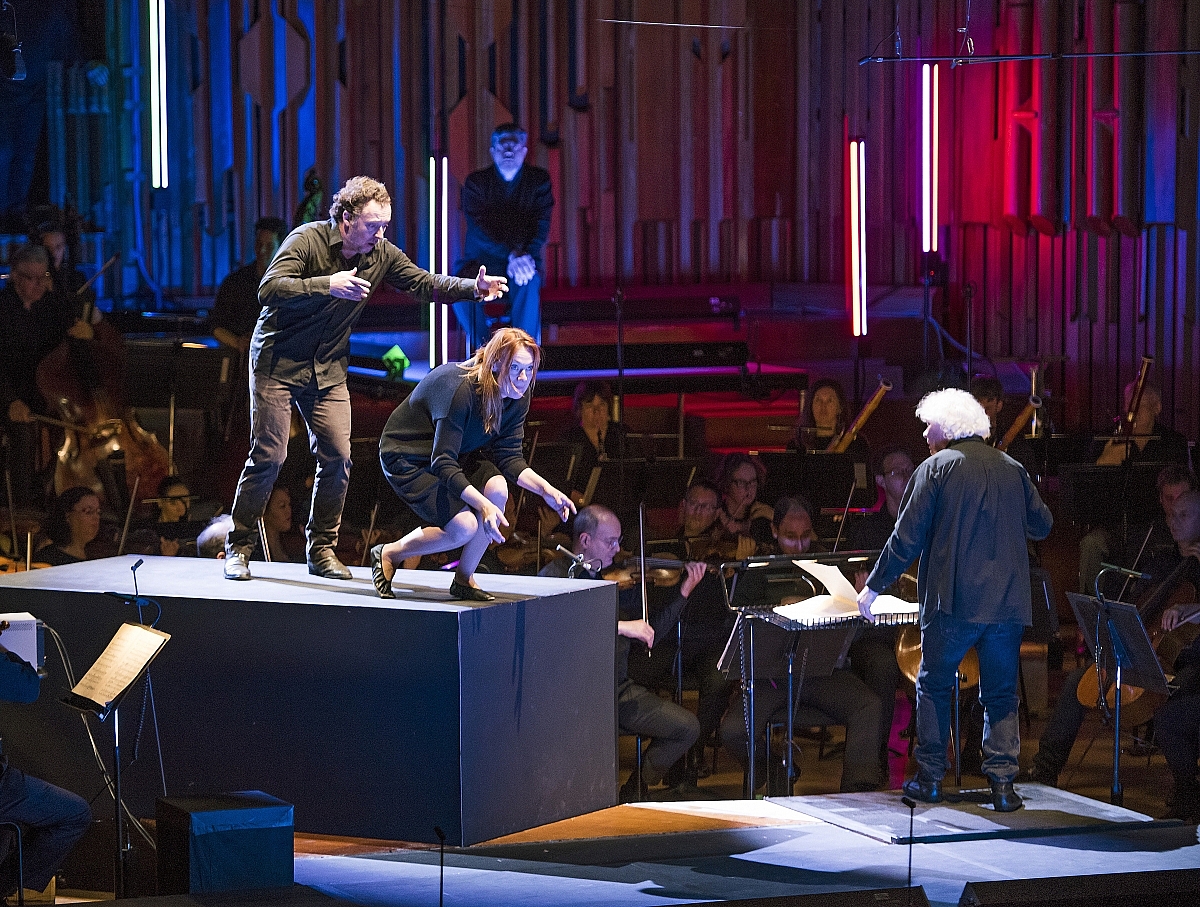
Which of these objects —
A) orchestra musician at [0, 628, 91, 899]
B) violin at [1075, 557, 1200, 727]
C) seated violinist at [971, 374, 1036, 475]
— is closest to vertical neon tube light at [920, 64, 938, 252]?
seated violinist at [971, 374, 1036, 475]

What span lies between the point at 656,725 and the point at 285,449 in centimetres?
157

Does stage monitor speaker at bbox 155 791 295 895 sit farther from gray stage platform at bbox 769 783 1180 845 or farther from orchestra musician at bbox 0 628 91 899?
gray stage platform at bbox 769 783 1180 845

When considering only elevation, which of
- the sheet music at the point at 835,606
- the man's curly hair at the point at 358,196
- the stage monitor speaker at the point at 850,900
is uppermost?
the man's curly hair at the point at 358,196

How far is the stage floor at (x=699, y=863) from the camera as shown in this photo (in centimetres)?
383

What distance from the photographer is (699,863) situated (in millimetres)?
4094

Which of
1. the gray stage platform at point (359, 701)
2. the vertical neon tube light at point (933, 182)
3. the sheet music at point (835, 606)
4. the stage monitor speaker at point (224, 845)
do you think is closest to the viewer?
the stage monitor speaker at point (224, 845)

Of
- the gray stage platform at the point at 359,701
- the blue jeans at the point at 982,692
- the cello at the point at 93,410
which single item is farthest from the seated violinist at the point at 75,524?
the blue jeans at the point at 982,692

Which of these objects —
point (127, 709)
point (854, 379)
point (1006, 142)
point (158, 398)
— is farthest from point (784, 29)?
point (127, 709)

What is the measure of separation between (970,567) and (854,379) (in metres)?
5.48

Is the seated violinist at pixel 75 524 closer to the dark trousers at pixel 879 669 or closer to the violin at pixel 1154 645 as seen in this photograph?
the dark trousers at pixel 879 669

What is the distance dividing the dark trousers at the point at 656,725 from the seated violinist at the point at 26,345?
3599 millimetres

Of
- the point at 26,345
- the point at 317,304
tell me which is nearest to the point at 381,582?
the point at 317,304

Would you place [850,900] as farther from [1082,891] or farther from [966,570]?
[966,570]

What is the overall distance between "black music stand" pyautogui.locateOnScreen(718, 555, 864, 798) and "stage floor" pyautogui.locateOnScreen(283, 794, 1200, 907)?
1.95ft
